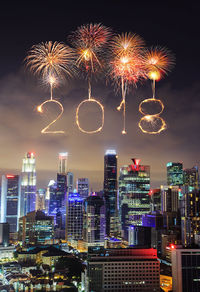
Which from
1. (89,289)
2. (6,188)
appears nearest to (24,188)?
(6,188)

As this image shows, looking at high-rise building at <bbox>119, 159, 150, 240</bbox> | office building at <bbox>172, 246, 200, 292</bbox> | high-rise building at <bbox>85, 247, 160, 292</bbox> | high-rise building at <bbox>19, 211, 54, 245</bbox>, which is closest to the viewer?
office building at <bbox>172, 246, 200, 292</bbox>

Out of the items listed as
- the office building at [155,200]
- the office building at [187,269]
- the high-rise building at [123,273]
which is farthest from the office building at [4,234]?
the office building at [187,269]

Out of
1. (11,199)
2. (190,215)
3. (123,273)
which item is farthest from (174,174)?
(123,273)

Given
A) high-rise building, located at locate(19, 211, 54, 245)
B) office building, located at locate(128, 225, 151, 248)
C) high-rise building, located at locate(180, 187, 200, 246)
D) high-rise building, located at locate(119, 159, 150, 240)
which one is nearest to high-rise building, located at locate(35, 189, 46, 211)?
high-rise building, located at locate(119, 159, 150, 240)

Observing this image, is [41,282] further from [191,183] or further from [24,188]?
[24,188]

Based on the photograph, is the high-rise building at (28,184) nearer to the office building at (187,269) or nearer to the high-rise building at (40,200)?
the high-rise building at (40,200)

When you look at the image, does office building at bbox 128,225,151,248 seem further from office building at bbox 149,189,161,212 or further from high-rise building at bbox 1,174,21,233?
high-rise building at bbox 1,174,21,233
